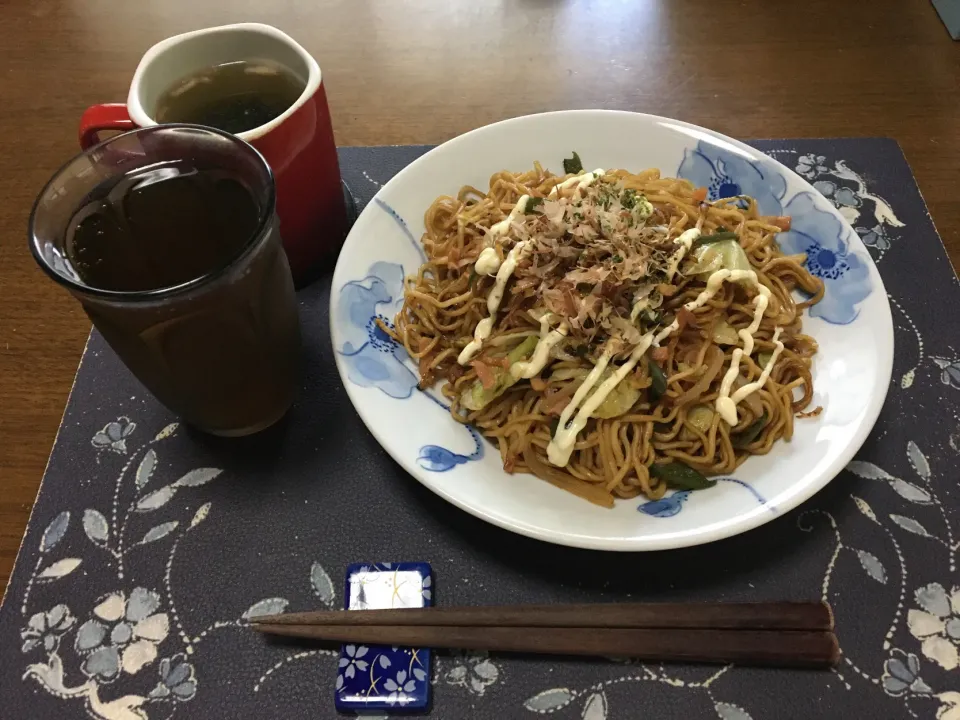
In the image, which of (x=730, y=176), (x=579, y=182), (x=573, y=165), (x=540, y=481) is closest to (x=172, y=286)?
(x=540, y=481)

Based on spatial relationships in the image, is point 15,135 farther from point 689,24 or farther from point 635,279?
point 689,24

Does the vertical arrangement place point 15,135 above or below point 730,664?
above

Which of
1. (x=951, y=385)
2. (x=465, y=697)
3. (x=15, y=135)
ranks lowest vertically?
(x=465, y=697)

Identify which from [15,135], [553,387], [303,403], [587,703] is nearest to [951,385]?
[553,387]

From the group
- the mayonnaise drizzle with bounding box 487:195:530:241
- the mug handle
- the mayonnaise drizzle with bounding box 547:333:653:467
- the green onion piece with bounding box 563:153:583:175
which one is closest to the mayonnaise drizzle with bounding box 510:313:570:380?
the mayonnaise drizzle with bounding box 547:333:653:467

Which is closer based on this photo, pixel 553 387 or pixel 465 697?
pixel 465 697

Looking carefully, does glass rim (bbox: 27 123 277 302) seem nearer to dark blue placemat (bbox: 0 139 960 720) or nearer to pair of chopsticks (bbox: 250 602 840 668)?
dark blue placemat (bbox: 0 139 960 720)
